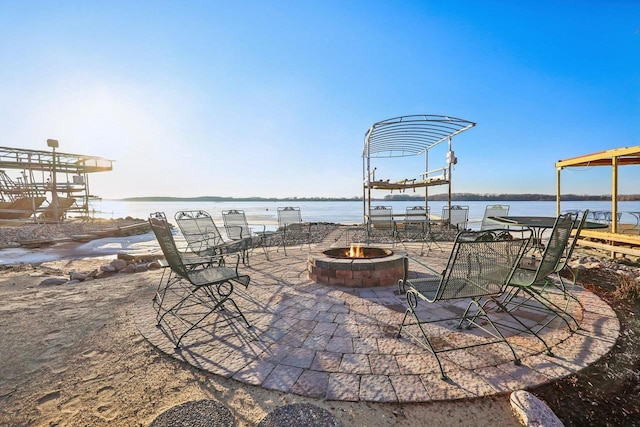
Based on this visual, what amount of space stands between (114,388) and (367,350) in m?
1.82

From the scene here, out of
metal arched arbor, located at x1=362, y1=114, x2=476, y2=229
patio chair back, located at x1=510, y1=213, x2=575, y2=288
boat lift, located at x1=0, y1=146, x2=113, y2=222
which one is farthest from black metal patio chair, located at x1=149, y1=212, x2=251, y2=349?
boat lift, located at x1=0, y1=146, x2=113, y2=222

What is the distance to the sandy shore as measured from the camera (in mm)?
1542

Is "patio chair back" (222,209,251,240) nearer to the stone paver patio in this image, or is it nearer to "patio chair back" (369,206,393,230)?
the stone paver patio

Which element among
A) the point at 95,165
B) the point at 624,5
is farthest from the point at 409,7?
the point at 95,165

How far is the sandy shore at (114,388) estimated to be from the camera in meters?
1.54

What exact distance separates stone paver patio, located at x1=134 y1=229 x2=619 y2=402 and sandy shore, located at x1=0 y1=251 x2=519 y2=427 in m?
0.08

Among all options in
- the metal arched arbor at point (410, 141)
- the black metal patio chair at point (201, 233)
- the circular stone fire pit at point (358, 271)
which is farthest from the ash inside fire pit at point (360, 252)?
the metal arched arbor at point (410, 141)

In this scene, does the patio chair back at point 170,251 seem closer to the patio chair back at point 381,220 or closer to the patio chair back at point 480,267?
the patio chair back at point 480,267

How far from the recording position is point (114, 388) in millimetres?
1824

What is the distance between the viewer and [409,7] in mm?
6766

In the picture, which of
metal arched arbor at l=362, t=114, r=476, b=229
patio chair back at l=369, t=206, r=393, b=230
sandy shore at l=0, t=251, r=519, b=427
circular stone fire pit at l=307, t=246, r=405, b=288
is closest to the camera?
sandy shore at l=0, t=251, r=519, b=427

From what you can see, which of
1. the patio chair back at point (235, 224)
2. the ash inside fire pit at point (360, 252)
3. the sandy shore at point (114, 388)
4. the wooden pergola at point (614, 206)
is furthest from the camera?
the patio chair back at point (235, 224)

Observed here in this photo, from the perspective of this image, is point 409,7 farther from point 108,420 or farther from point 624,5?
point 108,420

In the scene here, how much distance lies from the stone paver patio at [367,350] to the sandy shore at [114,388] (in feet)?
0.27
